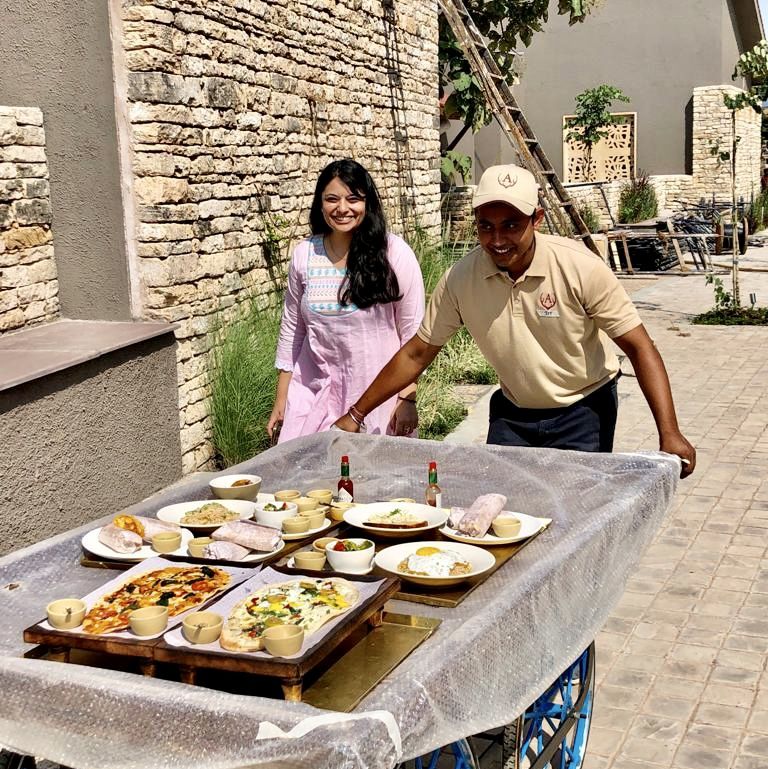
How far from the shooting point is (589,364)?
3742 mm

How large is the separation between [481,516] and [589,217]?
19444mm

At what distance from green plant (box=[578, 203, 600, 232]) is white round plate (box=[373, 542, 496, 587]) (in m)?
19.1

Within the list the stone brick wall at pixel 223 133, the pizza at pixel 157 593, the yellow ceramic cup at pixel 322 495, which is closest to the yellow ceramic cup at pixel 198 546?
the pizza at pixel 157 593

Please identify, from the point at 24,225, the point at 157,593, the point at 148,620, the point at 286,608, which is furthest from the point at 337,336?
the point at 24,225

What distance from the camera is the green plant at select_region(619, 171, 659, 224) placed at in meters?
23.5

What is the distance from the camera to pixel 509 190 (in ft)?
11.0

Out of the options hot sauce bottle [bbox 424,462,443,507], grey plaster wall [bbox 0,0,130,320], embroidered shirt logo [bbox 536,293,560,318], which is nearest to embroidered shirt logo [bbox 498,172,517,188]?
embroidered shirt logo [bbox 536,293,560,318]

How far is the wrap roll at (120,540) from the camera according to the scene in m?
2.68

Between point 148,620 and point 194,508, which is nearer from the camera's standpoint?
point 148,620

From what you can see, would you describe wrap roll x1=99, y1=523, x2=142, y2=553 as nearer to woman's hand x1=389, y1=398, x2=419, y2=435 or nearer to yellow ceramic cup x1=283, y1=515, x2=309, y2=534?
yellow ceramic cup x1=283, y1=515, x2=309, y2=534

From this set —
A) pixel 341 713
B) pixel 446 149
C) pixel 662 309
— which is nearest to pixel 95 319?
pixel 341 713

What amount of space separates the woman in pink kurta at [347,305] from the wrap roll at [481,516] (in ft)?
4.97

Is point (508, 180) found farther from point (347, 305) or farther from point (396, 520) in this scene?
point (347, 305)

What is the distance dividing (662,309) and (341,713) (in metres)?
13.1
